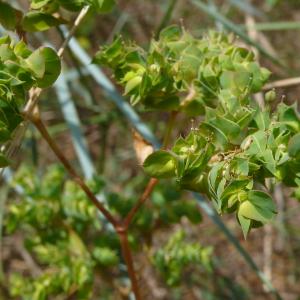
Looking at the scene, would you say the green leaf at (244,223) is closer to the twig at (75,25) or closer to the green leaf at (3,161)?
the green leaf at (3,161)

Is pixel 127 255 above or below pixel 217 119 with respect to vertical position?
below

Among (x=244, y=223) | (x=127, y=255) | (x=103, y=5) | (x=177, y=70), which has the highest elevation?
(x=103, y=5)

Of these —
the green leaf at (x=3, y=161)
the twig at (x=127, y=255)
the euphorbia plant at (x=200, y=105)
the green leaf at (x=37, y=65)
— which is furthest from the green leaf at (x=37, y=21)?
the twig at (x=127, y=255)

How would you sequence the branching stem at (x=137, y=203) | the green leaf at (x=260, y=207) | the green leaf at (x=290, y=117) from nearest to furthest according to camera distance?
the green leaf at (x=260, y=207)
the green leaf at (x=290, y=117)
the branching stem at (x=137, y=203)

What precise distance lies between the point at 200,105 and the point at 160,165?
0.66 feet

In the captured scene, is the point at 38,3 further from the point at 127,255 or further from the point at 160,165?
the point at 127,255

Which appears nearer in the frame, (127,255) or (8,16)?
(8,16)

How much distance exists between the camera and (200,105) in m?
1.02

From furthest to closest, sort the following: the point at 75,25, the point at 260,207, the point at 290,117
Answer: the point at 75,25 → the point at 290,117 → the point at 260,207

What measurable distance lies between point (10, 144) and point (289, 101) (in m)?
2.02

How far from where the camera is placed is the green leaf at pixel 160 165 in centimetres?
84

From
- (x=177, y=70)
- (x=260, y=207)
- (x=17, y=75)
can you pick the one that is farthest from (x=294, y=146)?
(x=17, y=75)

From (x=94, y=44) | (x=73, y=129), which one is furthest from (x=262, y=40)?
(x=73, y=129)

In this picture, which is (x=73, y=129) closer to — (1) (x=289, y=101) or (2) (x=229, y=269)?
(2) (x=229, y=269)
